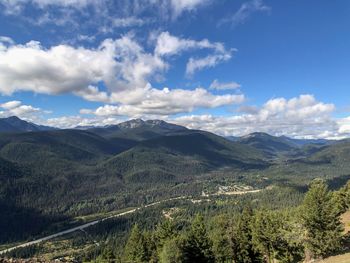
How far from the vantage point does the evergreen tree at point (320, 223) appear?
63916mm

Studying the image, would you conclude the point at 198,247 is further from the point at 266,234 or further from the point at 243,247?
the point at 266,234

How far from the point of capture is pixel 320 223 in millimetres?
65938

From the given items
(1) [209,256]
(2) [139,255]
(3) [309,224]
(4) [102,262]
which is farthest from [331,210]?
(4) [102,262]

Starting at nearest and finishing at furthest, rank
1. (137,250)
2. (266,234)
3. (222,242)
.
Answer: (266,234) < (222,242) < (137,250)

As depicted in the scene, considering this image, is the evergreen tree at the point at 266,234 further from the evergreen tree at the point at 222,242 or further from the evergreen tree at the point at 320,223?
the evergreen tree at the point at 320,223

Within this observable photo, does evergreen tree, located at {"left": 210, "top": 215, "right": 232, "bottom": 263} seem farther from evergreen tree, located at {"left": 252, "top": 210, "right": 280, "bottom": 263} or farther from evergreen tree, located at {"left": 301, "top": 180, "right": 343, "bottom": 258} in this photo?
evergreen tree, located at {"left": 301, "top": 180, "right": 343, "bottom": 258}

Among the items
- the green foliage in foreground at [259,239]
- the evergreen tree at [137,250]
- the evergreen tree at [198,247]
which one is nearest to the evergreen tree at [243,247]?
the green foliage in foreground at [259,239]

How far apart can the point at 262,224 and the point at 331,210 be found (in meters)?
17.5

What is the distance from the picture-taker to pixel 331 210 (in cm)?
6562

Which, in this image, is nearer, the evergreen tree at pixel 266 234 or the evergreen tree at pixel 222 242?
the evergreen tree at pixel 266 234

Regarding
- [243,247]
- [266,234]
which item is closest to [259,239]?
[266,234]

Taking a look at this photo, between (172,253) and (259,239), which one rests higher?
(259,239)

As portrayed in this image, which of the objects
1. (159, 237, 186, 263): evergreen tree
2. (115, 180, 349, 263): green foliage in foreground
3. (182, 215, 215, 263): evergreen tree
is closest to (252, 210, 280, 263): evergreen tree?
(115, 180, 349, 263): green foliage in foreground

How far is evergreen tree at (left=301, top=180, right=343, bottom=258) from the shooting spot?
63.9 m
